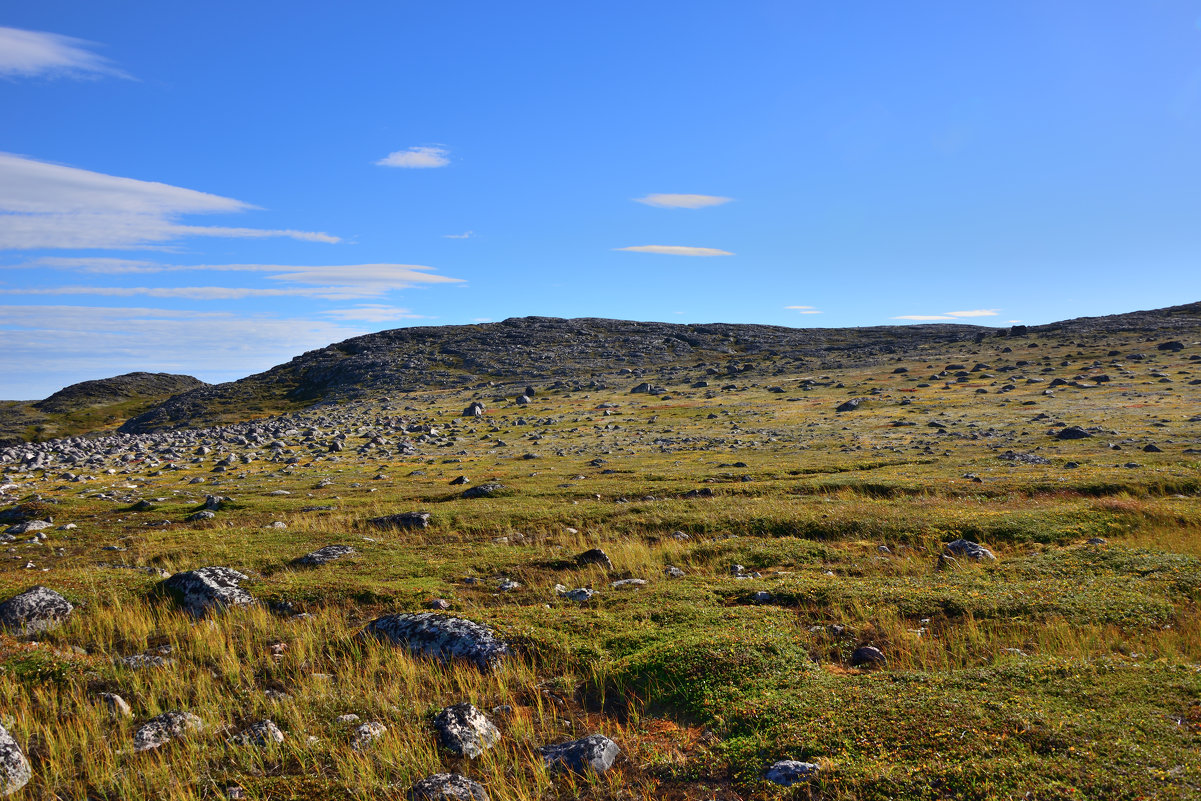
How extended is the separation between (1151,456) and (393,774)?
Answer: 37992mm

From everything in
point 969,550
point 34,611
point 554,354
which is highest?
point 554,354

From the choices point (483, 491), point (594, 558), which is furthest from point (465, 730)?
point (483, 491)

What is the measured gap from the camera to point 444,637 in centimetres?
1179

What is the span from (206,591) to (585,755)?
1134 centimetres

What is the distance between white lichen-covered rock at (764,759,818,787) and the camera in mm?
7113

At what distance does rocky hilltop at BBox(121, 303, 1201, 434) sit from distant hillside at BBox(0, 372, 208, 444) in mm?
20465

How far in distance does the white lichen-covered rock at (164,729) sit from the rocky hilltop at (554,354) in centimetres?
9784

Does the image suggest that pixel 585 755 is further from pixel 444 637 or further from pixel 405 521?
pixel 405 521

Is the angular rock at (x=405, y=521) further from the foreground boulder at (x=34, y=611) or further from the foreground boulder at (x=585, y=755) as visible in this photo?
the foreground boulder at (x=585, y=755)

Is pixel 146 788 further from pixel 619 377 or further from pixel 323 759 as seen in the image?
pixel 619 377

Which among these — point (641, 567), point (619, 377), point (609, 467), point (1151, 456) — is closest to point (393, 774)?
point (641, 567)

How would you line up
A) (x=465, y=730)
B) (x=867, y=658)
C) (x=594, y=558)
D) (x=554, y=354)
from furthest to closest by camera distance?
(x=554, y=354)
(x=594, y=558)
(x=867, y=658)
(x=465, y=730)

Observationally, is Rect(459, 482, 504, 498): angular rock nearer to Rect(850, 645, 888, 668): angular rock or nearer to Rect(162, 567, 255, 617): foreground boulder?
Rect(162, 567, 255, 617): foreground boulder

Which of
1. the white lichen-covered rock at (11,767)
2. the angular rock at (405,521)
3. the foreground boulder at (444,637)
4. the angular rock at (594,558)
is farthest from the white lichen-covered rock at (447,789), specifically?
the angular rock at (405,521)
